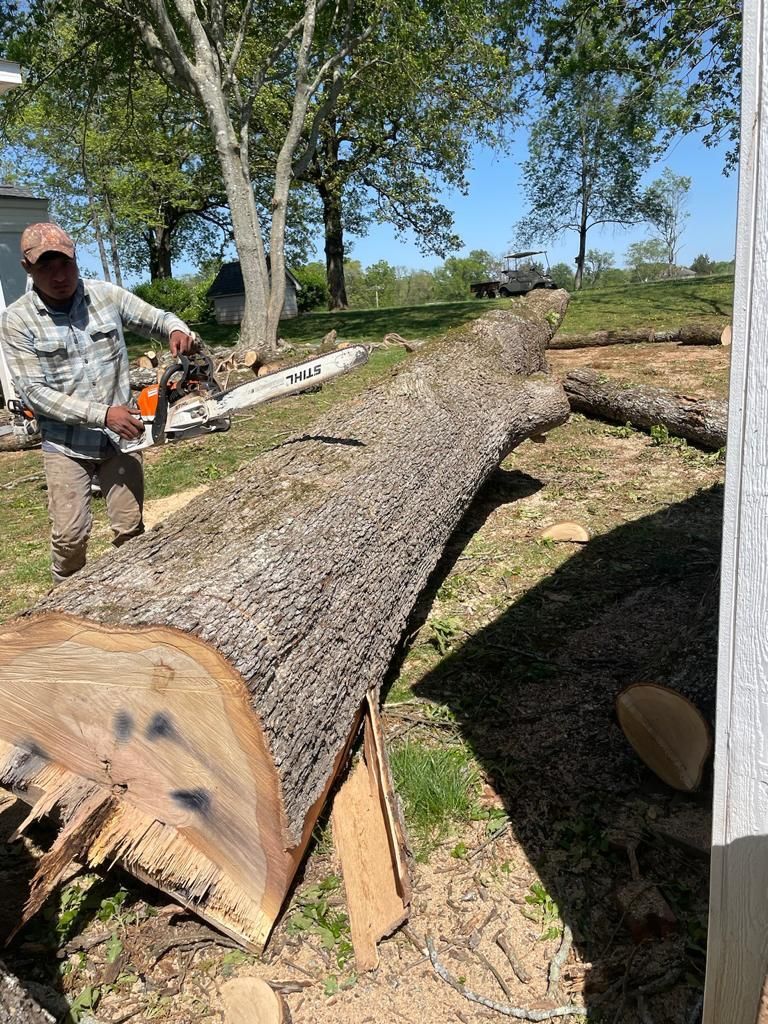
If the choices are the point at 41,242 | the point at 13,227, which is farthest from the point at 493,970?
the point at 13,227

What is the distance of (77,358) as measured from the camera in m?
3.24

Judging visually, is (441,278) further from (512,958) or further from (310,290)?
→ (512,958)

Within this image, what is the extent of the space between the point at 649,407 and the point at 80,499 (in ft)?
16.3

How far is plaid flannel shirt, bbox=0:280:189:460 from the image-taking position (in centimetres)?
312

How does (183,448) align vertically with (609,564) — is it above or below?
above

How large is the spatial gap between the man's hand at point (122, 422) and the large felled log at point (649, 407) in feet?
14.1

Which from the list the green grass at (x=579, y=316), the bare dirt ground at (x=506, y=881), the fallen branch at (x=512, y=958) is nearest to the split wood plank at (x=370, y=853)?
the bare dirt ground at (x=506, y=881)

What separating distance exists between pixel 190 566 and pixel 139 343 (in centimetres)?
1402

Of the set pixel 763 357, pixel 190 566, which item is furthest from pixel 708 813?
pixel 190 566

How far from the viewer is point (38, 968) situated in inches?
77.2

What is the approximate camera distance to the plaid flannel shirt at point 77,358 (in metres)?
3.12

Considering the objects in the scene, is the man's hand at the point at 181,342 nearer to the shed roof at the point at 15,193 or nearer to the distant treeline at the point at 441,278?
the shed roof at the point at 15,193

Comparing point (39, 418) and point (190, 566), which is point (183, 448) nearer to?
point (39, 418)

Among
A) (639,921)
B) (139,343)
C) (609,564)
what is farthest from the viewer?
(139,343)
